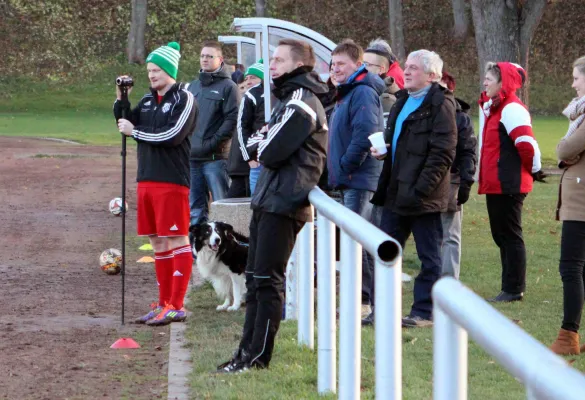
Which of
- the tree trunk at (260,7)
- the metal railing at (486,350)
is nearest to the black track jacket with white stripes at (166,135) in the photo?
the metal railing at (486,350)

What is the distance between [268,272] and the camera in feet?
20.9

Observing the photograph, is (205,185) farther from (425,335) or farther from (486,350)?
(486,350)

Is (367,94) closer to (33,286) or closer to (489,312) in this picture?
(33,286)

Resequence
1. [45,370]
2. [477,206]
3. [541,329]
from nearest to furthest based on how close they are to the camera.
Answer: [45,370] → [541,329] → [477,206]

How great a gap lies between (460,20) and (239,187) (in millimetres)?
40081

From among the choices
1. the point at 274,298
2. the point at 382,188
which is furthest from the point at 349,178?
the point at 274,298

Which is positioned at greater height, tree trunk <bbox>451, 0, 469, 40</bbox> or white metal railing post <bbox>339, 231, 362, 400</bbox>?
tree trunk <bbox>451, 0, 469, 40</bbox>

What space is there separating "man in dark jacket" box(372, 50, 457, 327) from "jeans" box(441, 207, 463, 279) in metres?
1.16

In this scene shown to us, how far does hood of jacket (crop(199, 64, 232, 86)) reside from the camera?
11.0 meters

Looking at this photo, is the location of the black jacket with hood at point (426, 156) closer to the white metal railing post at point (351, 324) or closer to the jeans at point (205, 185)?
the white metal railing post at point (351, 324)

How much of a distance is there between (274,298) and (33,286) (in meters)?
4.23

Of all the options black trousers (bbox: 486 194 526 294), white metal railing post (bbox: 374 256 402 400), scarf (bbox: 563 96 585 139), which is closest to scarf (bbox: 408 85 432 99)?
scarf (bbox: 563 96 585 139)

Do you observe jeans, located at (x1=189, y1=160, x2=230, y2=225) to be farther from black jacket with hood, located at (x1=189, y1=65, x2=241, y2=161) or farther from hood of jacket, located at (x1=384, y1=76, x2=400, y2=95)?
hood of jacket, located at (x1=384, y1=76, x2=400, y2=95)

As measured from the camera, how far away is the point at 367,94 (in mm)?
8391
